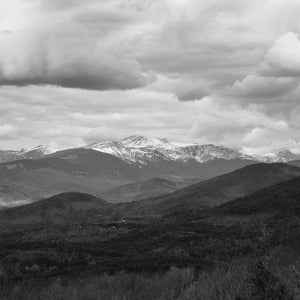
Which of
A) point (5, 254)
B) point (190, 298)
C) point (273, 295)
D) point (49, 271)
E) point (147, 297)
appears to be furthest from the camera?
point (5, 254)

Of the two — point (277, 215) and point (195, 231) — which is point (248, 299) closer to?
point (195, 231)

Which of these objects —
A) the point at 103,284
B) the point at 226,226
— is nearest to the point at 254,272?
the point at 103,284

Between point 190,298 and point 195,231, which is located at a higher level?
point 190,298

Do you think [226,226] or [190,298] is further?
[226,226]

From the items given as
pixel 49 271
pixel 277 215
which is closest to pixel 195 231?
pixel 277 215

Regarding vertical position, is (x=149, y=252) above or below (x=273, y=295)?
below

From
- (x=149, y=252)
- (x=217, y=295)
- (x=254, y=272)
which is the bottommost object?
(x=149, y=252)

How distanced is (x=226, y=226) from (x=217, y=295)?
15570 centimetres

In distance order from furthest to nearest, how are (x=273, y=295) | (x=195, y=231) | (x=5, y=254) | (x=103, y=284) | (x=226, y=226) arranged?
1. (x=226, y=226)
2. (x=195, y=231)
3. (x=5, y=254)
4. (x=103, y=284)
5. (x=273, y=295)

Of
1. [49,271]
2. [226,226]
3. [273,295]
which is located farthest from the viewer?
[226,226]

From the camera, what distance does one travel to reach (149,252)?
12850cm

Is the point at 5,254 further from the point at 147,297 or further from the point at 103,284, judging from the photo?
the point at 147,297

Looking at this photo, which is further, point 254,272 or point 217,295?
point 217,295

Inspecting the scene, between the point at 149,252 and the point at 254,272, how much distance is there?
103726 mm
